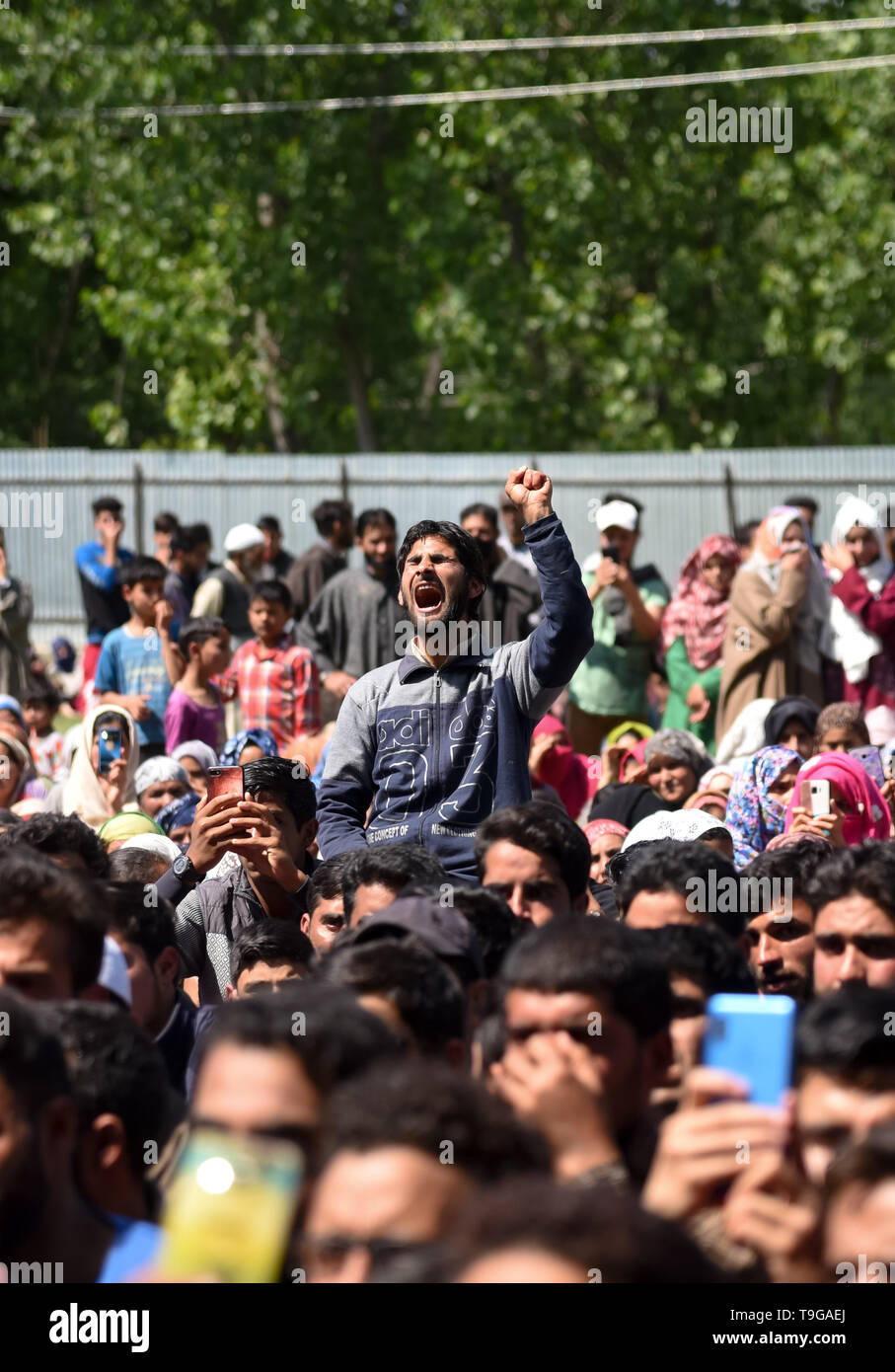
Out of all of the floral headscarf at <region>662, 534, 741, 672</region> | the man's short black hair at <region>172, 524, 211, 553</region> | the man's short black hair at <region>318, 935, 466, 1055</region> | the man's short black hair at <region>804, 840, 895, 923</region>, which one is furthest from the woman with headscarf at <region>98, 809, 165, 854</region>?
the man's short black hair at <region>172, 524, 211, 553</region>

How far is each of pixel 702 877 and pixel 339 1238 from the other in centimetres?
243

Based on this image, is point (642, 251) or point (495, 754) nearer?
point (495, 754)

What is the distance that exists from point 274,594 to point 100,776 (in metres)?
1.76

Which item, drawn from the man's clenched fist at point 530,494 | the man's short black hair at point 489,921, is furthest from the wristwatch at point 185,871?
the man's clenched fist at point 530,494

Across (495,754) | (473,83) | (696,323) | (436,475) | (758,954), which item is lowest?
(758,954)

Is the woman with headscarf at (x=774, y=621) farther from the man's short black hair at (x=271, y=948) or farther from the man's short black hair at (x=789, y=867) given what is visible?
the man's short black hair at (x=271, y=948)

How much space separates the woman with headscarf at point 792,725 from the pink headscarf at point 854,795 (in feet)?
4.40

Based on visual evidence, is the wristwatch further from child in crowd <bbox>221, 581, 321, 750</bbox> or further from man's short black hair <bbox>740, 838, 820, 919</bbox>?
child in crowd <bbox>221, 581, 321, 750</bbox>

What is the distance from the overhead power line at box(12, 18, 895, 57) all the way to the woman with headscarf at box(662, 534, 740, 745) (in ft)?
35.0

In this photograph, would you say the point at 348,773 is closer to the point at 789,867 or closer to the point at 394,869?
the point at 394,869

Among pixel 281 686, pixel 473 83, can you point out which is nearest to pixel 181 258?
pixel 473 83

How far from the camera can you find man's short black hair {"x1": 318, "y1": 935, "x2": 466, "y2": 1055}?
3592 mm

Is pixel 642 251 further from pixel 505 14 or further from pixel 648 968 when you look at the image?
pixel 648 968

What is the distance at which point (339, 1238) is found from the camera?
2.44 metres
